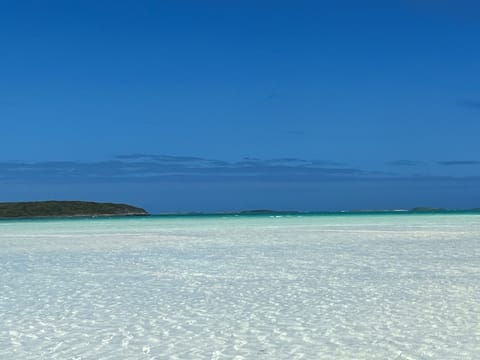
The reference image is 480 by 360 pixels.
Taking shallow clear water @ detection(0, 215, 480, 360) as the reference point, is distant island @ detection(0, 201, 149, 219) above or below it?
above

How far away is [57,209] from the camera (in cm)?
14875

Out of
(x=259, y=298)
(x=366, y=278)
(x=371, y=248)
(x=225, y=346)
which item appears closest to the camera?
(x=225, y=346)

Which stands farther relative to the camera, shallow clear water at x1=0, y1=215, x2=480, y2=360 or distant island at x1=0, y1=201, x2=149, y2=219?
distant island at x1=0, y1=201, x2=149, y2=219

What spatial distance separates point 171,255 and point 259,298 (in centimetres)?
987

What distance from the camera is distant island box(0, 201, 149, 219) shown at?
142875 millimetres

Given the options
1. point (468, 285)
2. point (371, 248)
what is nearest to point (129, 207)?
point (371, 248)

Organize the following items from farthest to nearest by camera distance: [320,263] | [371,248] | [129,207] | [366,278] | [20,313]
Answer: [129,207], [371,248], [320,263], [366,278], [20,313]

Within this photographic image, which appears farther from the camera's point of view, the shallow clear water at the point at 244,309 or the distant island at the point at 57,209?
the distant island at the point at 57,209

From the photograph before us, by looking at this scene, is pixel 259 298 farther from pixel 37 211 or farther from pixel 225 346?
pixel 37 211

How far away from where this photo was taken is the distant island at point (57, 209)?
14288 centimetres

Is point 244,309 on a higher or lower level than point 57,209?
lower

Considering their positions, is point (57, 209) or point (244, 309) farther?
point (57, 209)

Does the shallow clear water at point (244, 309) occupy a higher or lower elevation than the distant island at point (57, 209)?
lower

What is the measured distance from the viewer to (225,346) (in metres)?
7.64
